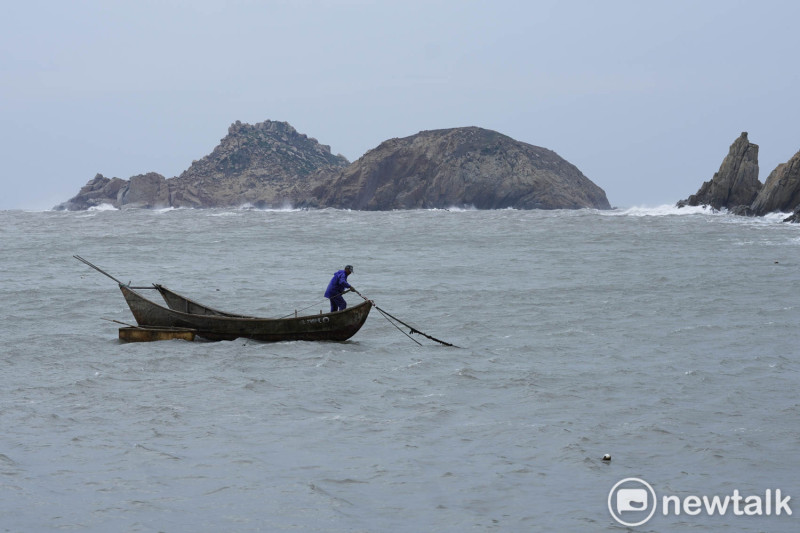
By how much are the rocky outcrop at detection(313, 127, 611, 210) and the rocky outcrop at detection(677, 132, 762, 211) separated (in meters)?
71.7

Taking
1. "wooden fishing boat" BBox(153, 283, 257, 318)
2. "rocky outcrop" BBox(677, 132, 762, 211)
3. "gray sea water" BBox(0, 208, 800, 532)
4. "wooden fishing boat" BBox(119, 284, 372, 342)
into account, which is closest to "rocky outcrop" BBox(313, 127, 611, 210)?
"rocky outcrop" BBox(677, 132, 762, 211)

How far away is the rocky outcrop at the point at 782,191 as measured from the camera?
79.2m

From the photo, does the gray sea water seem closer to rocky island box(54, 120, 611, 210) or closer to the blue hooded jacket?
the blue hooded jacket

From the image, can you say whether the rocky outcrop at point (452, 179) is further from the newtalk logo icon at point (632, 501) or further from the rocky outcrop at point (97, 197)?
the newtalk logo icon at point (632, 501)

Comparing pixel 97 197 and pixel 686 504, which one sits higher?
pixel 97 197

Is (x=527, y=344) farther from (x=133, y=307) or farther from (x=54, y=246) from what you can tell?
(x=54, y=246)

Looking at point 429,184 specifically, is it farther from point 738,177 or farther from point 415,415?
point 415,415

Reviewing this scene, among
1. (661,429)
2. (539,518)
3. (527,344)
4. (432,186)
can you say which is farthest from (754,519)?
(432,186)

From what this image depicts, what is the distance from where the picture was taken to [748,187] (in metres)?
92.1

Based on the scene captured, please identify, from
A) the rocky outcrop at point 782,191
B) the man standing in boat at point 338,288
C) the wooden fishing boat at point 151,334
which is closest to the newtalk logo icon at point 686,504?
the man standing in boat at point 338,288

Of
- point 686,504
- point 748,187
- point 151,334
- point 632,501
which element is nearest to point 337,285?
point 151,334

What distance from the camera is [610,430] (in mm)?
12367

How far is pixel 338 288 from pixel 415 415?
802 centimetres

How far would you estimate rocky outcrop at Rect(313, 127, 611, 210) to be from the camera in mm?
170000
